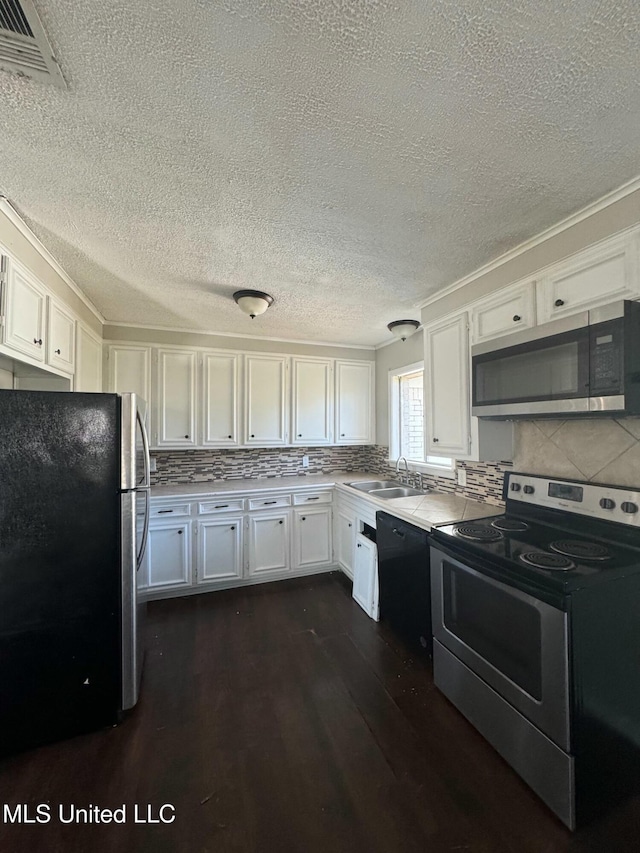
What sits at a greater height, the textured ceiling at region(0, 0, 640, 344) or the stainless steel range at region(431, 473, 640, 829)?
the textured ceiling at region(0, 0, 640, 344)

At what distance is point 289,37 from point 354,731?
261 centimetres

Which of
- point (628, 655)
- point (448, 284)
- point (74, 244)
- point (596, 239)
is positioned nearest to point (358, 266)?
point (448, 284)

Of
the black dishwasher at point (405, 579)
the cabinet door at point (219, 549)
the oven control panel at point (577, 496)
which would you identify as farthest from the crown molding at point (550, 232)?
the cabinet door at point (219, 549)

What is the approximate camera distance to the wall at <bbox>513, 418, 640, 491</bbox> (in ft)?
5.16

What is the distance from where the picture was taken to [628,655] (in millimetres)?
1302

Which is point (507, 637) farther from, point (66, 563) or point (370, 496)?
point (66, 563)

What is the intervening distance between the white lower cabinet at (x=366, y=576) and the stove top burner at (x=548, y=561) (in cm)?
130

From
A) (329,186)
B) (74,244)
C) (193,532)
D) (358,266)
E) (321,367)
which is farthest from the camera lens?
(321,367)

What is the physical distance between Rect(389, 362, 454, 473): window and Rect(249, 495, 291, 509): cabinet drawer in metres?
1.26

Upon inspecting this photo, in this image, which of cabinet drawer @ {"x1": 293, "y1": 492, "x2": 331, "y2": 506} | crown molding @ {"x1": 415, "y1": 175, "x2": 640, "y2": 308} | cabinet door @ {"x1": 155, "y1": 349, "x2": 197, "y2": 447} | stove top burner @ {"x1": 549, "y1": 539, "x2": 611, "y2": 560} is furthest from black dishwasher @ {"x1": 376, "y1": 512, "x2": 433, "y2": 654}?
cabinet door @ {"x1": 155, "y1": 349, "x2": 197, "y2": 447}

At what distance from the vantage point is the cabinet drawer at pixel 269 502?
3121mm

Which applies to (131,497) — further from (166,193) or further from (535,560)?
(535,560)

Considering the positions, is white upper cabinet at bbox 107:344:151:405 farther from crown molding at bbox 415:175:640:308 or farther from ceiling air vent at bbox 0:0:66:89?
crown molding at bbox 415:175:640:308

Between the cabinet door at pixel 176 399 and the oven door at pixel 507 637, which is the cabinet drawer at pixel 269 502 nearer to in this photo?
the cabinet door at pixel 176 399
